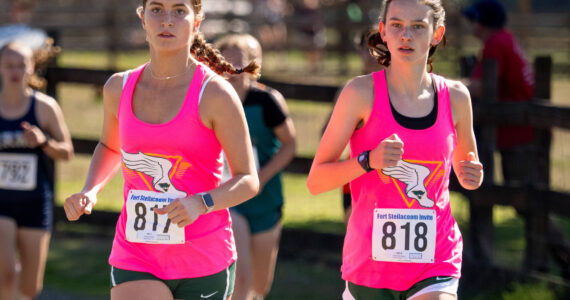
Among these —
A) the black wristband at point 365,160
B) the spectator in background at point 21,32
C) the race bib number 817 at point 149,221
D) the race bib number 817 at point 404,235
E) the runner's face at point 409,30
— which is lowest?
the spectator in background at point 21,32

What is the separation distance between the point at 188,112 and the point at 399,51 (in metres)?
0.82

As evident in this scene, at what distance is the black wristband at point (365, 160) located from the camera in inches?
142

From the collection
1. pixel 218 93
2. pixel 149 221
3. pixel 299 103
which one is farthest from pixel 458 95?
pixel 299 103

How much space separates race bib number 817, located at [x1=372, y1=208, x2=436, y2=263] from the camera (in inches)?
146

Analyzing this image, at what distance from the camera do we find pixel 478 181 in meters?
3.71

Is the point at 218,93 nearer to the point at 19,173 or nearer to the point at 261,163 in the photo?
the point at 261,163

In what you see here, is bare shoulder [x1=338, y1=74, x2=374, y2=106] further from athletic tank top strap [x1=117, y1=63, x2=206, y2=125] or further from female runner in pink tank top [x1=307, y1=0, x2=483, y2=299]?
athletic tank top strap [x1=117, y1=63, x2=206, y2=125]

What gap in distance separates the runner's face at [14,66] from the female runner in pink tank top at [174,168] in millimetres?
2881

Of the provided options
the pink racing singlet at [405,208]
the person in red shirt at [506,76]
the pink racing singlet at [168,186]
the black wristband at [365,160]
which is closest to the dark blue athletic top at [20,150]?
the pink racing singlet at [168,186]

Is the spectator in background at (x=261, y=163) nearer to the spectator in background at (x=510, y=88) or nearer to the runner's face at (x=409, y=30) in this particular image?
the spectator in background at (x=510, y=88)

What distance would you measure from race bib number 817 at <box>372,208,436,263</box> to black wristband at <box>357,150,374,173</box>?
0.67 ft

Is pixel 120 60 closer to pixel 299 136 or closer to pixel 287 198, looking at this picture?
pixel 299 136

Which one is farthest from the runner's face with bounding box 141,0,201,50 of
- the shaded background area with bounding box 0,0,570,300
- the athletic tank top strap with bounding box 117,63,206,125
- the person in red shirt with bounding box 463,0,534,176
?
the person in red shirt with bounding box 463,0,534,176

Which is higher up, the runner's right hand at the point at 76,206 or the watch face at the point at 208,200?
the watch face at the point at 208,200
